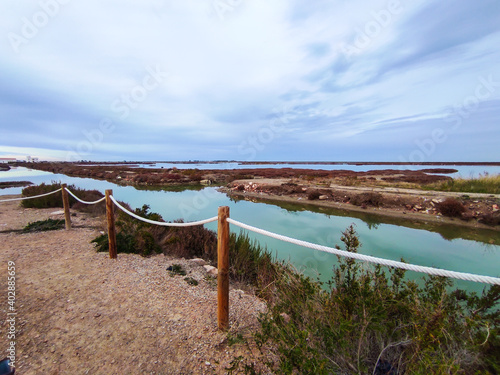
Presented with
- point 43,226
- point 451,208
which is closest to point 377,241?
point 451,208

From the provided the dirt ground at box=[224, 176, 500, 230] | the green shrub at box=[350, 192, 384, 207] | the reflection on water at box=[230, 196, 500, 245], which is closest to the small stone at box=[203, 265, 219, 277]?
the reflection on water at box=[230, 196, 500, 245]

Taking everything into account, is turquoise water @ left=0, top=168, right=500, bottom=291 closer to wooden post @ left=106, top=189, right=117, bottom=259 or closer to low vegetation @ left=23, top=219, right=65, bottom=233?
wooden post @ left=106, top=189, right=117, bottom=259

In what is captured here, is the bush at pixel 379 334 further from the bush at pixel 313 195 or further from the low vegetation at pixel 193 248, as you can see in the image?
the bush at pixel 313 195

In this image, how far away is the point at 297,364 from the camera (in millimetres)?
1610

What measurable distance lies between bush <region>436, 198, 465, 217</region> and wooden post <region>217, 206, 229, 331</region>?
10823 millimetres

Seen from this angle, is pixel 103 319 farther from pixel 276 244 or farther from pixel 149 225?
pixel 276 244

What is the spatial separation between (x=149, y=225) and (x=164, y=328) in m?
3.80

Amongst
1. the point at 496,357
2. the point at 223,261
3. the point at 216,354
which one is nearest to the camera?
the point at 496,357

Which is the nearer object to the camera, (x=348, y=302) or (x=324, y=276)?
(x=348, y=302)

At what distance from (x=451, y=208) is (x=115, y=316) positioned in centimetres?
1193

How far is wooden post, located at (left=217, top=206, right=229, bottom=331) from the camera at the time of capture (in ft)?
7.72

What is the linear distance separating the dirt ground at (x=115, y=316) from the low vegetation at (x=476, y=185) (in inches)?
679

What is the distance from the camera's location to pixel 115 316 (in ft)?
8.75

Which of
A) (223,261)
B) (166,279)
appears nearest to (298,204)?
(166,279)
